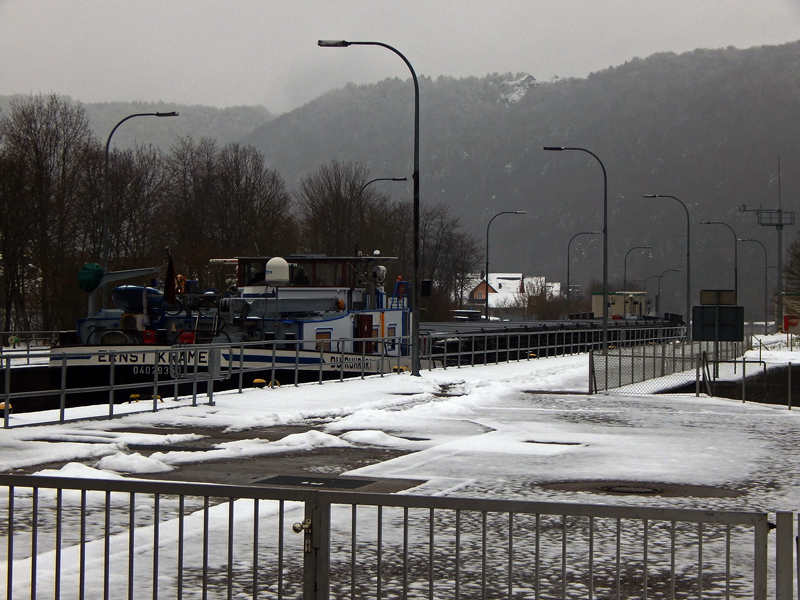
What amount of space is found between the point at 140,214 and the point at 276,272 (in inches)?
1233

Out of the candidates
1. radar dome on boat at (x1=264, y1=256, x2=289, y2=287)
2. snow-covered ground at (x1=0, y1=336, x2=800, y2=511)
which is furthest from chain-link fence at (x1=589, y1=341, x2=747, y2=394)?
radar dome on boat at (x1=264, y1=256, x2=289, y2=287)

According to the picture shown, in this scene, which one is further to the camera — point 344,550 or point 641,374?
point 641,374

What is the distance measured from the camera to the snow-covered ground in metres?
12.4

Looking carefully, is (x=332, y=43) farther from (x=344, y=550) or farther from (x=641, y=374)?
(x=344, y=550)

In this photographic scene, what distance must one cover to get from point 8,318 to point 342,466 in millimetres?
38381

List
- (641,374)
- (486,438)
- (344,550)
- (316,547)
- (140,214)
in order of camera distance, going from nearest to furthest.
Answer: (316,547), (344,550), (486,438), (641,374), (140,214)

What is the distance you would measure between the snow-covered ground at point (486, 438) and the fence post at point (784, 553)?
5.57 m

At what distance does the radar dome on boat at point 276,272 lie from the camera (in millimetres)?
32656

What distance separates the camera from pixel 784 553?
16.9ft

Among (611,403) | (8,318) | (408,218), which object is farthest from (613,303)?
(611,403)

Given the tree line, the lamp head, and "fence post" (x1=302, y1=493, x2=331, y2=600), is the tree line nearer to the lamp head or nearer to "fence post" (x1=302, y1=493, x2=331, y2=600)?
the lamp head

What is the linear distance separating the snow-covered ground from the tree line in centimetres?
1816

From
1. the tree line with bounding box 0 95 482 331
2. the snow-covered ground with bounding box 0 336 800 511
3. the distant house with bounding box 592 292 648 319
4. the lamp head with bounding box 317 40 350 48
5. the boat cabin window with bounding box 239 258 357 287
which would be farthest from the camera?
the distant house with bounding box 592 292 648 319

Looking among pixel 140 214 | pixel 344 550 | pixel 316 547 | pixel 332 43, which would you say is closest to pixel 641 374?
pixel 332 43
